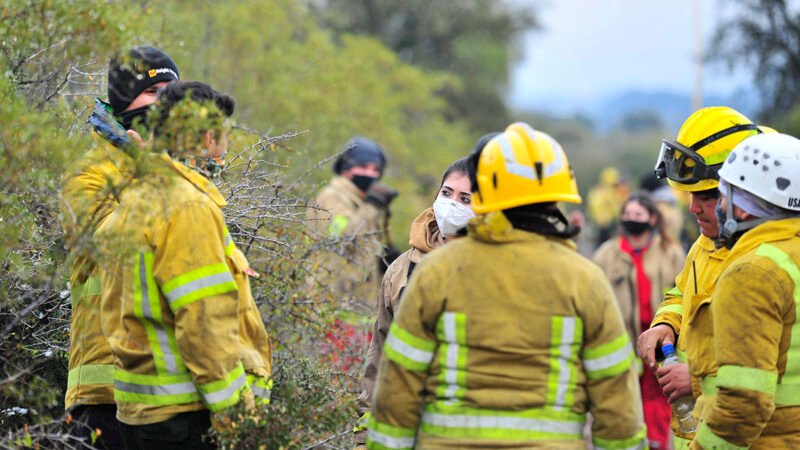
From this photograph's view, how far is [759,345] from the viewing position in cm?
377

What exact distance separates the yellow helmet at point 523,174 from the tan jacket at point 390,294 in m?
1.16

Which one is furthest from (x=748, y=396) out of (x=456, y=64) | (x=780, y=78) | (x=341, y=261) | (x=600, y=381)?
(x=456, y=64)

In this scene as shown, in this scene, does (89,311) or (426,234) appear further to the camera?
(426,234)


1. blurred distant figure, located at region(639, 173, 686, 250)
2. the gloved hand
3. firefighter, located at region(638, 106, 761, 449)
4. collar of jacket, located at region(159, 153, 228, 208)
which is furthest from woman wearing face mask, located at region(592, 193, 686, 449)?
collar of jacket, located at region(159, 153, 228, 208)

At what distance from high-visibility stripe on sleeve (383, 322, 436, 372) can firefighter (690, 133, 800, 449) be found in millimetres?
1075

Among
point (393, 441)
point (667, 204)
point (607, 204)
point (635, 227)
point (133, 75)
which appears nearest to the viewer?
point (393, 441)

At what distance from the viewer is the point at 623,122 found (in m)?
146

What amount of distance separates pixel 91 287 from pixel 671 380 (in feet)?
7.45

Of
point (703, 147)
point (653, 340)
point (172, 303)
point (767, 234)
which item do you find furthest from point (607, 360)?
point (703, 147)

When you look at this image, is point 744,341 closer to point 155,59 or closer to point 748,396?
point 748,396

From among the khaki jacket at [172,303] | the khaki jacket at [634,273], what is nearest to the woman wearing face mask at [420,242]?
the khaki jacket at [172,303]

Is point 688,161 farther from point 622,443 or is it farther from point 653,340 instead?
point 622,443

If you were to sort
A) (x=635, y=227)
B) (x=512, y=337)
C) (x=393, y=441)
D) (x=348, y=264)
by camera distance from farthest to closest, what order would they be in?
(x=635, y=227) < (x=348, y=264) < (x=393, y=441) < (x=512, y=337)

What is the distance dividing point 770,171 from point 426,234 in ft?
4.82
